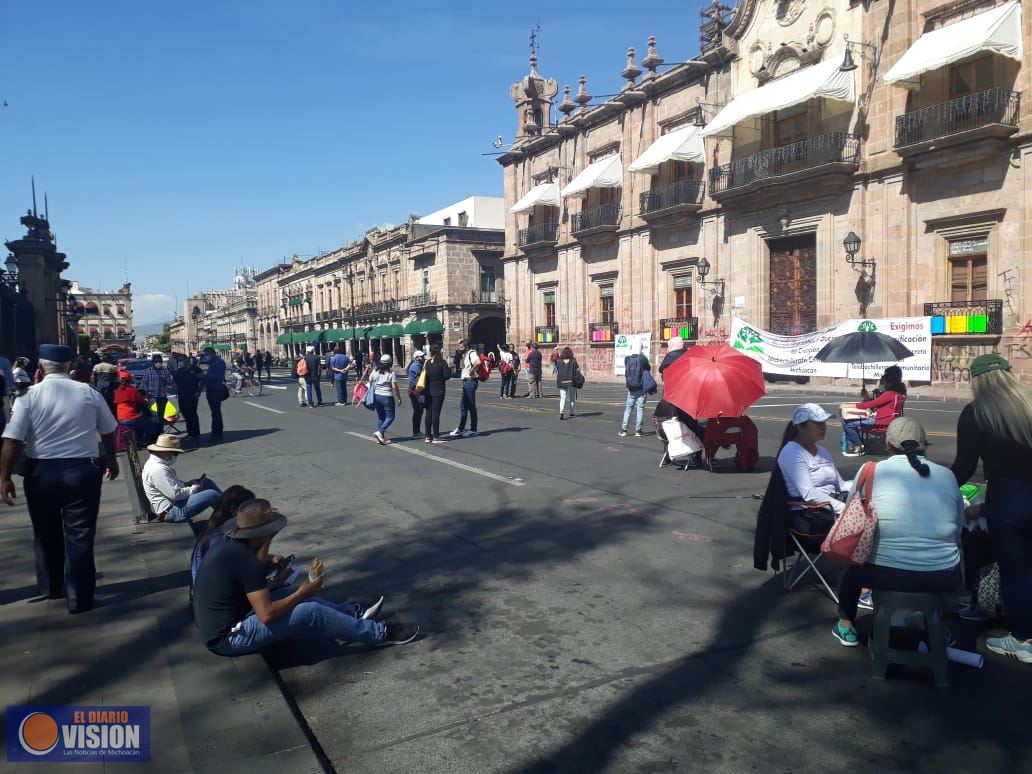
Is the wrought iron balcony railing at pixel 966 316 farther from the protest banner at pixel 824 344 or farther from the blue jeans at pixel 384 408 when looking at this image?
the blue jeans at pixel 384 408

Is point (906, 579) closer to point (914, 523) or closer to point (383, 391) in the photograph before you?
point (914, 523)

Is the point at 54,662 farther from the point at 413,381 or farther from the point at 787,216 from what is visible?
the point at 787,216

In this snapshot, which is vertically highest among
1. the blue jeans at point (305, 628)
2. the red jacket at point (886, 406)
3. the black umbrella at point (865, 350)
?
the black umbrella at point (865, 350)

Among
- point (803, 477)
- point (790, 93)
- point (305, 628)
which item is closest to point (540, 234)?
point (790, 93)

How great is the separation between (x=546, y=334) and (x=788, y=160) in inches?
617

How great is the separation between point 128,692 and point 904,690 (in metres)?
3.95

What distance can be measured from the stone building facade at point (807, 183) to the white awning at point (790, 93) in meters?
0.08

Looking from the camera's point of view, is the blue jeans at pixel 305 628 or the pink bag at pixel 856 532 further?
the blue jeans at pixel 305 628

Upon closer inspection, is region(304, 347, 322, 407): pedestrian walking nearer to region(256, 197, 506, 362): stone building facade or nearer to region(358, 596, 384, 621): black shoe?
region(256, 197, 506, 362): stone building facade

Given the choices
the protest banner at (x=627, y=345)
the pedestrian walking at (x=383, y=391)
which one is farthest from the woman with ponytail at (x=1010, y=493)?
the protest banner at (x=627, y=345)

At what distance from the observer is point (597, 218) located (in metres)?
32.5

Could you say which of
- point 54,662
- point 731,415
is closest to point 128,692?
point 54,662

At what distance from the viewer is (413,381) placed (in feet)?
46.0

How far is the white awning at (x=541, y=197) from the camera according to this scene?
3484 centimetres
